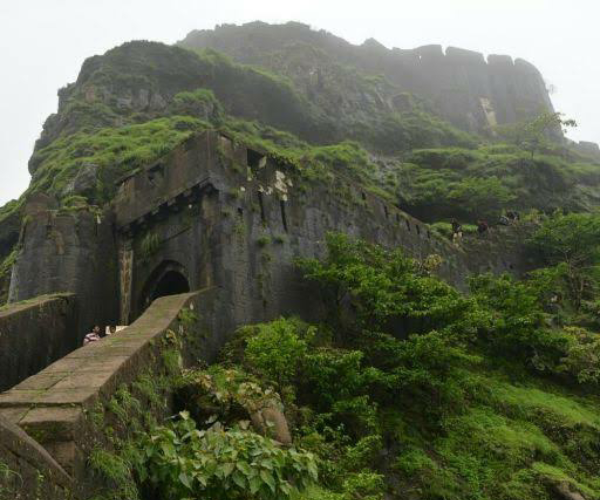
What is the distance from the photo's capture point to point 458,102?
66.4m

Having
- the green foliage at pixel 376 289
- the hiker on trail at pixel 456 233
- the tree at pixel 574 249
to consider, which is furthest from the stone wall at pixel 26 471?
the tree at pixel 574 249

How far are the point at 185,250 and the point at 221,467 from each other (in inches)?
300

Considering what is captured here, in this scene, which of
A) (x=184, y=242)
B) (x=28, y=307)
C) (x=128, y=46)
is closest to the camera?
(x=28, y=307)

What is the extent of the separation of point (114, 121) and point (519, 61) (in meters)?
56.7

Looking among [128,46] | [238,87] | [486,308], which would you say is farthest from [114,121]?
[486,308]

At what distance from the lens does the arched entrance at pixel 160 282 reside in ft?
44.5

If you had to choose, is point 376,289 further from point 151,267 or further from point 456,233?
point 456,233

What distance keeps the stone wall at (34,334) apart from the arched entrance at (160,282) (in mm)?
1755

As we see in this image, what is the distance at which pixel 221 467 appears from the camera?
18.9 feet

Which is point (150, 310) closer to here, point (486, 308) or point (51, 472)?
point (51, 472)

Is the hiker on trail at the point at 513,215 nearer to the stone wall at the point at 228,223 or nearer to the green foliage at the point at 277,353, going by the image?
the stone wall at the point at 228,223

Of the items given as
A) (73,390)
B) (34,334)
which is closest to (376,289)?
(34,334)

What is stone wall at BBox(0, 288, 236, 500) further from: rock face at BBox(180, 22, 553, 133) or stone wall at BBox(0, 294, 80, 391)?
rock face at BBox(180, 22, 553, 133)

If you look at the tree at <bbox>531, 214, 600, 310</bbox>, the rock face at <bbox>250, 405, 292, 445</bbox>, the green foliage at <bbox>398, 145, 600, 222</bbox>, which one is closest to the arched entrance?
the rock face at <bbox>250, 405, 292, 445</bbox>
